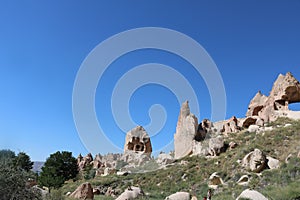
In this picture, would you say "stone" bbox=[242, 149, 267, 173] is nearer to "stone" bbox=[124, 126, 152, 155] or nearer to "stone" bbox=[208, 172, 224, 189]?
"stone" bbox=[208, 172, 224, 189]

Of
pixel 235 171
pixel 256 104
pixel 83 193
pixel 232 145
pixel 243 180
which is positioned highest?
pixel 256 104

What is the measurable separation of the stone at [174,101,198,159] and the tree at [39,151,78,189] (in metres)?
14.2

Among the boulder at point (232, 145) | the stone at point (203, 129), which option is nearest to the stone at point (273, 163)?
the boulder at point (232, 145)

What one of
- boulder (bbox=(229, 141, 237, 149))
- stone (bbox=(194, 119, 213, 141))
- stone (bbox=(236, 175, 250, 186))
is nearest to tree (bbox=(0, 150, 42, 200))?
stone (bbox=(236, 175, 250, 186))

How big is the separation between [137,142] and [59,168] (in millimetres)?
11154

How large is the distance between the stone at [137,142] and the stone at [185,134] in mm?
7323

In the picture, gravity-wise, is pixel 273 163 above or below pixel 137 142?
below

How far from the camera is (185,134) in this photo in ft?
96.2

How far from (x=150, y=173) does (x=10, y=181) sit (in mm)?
18293

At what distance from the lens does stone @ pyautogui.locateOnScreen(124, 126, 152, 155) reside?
3706cm

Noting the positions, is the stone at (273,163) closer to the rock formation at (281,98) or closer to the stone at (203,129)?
the stone at (203,129)

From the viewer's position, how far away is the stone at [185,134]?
28250 mm

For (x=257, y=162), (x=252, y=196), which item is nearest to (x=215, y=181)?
(x=257, y=162)

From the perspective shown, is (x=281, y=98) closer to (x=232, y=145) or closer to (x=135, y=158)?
(x=232, y=145)
